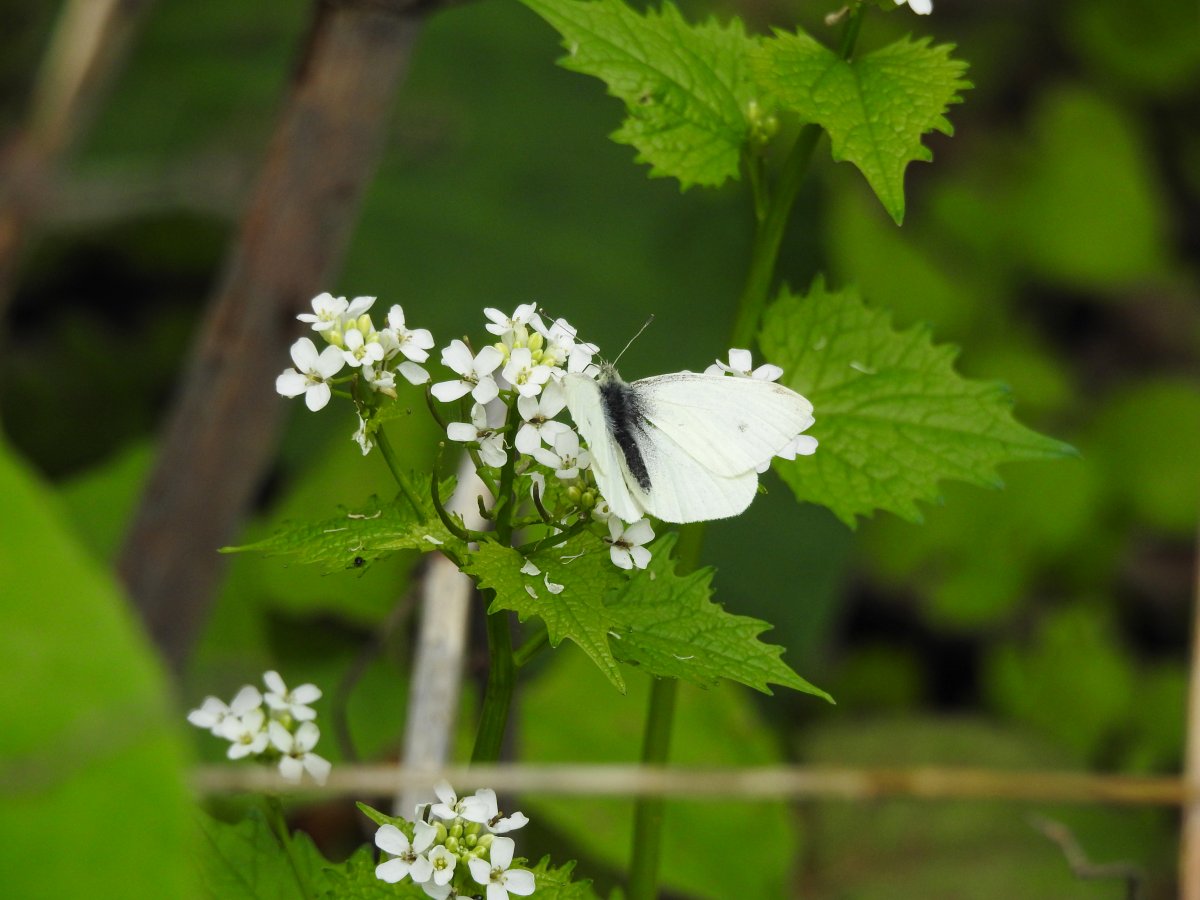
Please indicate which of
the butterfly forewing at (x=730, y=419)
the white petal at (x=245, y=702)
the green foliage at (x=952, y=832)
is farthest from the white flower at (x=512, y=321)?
the green foliage at (x=952, y=832)

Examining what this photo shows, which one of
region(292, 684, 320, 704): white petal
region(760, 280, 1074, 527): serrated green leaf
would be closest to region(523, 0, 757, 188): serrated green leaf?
region(760, 280, 1074, 527): serrated green leaf

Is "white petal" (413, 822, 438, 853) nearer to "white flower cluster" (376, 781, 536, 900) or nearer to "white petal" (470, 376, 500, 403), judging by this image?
"white flower cluster" (376, 781, 536, 900)

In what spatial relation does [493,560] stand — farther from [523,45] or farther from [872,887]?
[523,45]

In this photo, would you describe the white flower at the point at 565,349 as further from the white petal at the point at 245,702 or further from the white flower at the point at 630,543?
the white petal at the point at 245,702

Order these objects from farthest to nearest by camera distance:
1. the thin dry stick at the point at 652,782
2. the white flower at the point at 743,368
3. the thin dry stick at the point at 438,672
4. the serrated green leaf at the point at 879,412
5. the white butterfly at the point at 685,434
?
the thin dry stick at the point at 438,672 → the serrated green leaf at the point at 879,412 → the white flower at the point at 743,368 → the white butterfly at the point at 685,434 → the thin dry stick at the point at 652,782

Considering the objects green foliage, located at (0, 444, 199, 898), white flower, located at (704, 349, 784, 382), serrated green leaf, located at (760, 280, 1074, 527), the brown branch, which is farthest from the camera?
the brown branch

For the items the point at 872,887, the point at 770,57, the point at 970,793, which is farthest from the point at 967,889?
the point at 770,57
